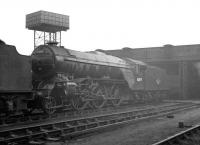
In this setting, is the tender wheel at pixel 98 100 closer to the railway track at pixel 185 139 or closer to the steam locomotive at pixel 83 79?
the steam locomotive at pixel 83 79

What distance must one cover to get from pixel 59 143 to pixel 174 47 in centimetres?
2506

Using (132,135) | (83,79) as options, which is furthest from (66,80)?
(132,135)

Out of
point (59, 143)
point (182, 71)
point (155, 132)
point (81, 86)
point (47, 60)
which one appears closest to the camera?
point (59, 143)

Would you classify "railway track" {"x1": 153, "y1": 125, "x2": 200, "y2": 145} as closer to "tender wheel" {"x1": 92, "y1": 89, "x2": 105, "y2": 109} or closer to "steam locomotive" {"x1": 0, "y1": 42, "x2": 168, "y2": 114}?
"steam locomotive" {"x1": 0, "y1": 42, "x2": 168, "y2": 114}

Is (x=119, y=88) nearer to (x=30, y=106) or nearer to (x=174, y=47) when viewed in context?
(x=30, y=106)

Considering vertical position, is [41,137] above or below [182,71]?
below

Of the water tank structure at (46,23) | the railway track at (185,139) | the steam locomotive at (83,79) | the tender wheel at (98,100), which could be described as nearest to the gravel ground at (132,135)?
the railway track at (185,139)

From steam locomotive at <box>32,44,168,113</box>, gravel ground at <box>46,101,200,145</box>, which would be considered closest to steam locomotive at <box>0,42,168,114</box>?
steam locomotive at <box>32,44,168,113</box>

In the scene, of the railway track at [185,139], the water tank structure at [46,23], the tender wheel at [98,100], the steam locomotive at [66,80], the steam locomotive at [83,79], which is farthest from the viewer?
the water tank structure at [46,23]

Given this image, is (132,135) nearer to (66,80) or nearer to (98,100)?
(66,80)

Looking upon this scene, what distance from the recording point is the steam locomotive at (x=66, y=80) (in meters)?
10.7

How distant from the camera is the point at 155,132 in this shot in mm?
9219

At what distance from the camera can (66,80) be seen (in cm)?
1425

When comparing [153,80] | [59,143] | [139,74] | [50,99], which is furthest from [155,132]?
[153,80]
